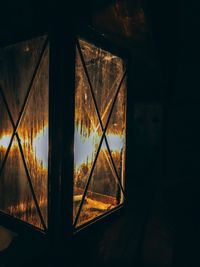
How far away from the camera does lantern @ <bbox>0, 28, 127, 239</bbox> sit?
4.91 feet

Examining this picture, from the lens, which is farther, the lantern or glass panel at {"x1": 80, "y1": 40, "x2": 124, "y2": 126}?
glass panel at {"x1": 80, "y1": 40, "x2": 124, "y2": 126}

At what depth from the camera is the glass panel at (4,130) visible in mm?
1942

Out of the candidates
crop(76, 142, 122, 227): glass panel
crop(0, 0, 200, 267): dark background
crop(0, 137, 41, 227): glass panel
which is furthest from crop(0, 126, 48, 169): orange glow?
crop(0, 0, 200, 267): dark background

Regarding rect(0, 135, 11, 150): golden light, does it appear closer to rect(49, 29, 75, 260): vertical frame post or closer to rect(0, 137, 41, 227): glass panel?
rect(0, 137, 41, 227): glass panel

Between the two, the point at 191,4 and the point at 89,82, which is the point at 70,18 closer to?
the point at 89,82

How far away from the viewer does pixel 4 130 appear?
6.57 ft

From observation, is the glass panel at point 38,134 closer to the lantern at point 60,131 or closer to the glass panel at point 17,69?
the lantern at point 60,131

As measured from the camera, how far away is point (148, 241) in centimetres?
199

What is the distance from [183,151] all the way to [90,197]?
1363mm

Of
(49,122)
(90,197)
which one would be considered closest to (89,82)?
(49,122)

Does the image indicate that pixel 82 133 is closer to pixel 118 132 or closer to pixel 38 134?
pixel 38 134

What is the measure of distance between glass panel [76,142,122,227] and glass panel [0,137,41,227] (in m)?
0.43

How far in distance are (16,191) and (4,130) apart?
1.93 feet

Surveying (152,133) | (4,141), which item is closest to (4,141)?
(4,141)
